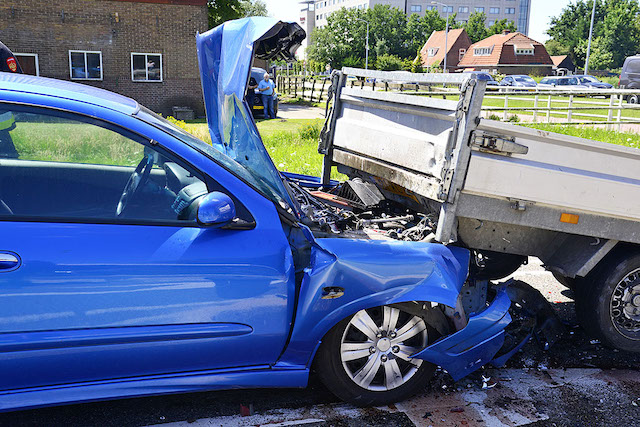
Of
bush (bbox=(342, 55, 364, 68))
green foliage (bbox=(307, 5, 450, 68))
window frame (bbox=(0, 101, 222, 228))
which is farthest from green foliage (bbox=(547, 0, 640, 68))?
window frame (bbox=(0, 101, 222, 228))

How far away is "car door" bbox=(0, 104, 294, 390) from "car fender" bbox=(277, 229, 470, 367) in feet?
0.37

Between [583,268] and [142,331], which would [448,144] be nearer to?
[583,268]

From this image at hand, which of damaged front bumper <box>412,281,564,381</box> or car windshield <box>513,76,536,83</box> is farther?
car windshield <box>513,76,536,83</box>

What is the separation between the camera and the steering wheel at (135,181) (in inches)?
115

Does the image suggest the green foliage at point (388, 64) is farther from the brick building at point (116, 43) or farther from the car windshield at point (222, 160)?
the car windshield at point (222, 160)

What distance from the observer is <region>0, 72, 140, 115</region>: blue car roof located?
2.92 m

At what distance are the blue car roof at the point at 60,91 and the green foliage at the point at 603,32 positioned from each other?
313 ft

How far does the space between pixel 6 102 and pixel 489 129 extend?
8.03 ft

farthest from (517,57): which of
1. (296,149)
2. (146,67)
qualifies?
(296,149)

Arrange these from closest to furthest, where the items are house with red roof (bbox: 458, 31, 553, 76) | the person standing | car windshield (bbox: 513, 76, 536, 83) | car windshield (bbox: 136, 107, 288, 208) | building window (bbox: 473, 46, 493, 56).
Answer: car windshield (bbox: 136, 107, 288, 208) < the person standing < car windshield (bbox: 513, 76, 536, 83) < house with red roof (bbox: 458, 31, 553, 76) < building window (bbox: 473, 46, 493, 56)

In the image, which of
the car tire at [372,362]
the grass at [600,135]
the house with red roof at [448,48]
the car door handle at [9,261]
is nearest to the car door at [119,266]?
the car door handle at [9,261]

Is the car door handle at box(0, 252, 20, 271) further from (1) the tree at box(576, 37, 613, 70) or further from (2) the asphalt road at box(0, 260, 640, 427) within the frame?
(1) the tree at box(576, 37, 613, 70)

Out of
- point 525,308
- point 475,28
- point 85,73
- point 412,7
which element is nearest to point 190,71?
point 85,73

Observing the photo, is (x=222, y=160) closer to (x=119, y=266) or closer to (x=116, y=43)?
(x=119, y=266)
